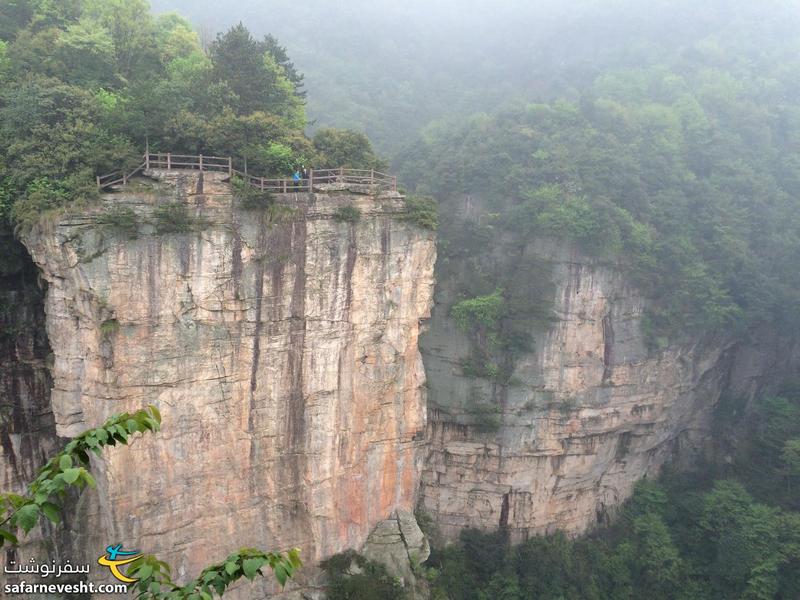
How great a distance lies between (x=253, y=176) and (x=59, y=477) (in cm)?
1278

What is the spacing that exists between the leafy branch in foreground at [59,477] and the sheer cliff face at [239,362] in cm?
1033

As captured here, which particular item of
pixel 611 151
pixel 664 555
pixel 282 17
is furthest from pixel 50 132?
pixel 282 17

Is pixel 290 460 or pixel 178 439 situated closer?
pixel 178 439

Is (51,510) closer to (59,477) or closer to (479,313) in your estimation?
(59,477)

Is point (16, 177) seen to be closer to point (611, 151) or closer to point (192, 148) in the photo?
point (192, 148)

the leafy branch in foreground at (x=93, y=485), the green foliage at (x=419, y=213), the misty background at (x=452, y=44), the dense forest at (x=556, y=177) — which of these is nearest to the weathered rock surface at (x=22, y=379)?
the dense forest at (x=556, y=177)

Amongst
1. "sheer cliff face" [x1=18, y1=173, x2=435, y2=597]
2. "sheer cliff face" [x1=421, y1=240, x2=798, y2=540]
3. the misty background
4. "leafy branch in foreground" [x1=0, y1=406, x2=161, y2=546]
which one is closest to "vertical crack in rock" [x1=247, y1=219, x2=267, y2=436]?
"sheer cliff face" [x1=18, y1=173, x2=435, y2=597]

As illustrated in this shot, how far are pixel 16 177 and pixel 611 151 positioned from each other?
2378cm

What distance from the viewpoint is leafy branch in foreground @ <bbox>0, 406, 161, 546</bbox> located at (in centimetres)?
407

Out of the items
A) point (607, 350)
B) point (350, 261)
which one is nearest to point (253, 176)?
point (350, 261)

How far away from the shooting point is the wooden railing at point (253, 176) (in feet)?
48.6

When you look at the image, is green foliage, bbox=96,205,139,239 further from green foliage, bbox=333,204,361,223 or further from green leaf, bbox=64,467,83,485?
green leaf, bbox=64,467,83,485

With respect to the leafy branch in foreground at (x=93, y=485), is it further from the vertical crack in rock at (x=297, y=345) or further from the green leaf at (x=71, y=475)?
the vertical crack in rock at (x=297, y=345)

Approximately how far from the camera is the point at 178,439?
1516 cm
